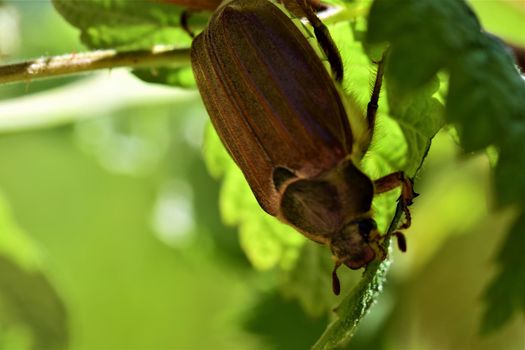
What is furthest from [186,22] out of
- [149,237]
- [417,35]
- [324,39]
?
[149,237]

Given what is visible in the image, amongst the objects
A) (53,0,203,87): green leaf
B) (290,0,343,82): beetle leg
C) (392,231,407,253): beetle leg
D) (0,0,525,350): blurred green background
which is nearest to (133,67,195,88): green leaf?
(53,0,203,87): green leaf

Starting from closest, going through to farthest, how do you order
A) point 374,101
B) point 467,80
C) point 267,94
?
point 467,80 < point 267,94 < point 374,101

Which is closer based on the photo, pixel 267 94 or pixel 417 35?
pixel 417 35

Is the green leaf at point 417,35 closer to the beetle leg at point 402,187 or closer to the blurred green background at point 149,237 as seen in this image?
the beetle leg at point 402,187

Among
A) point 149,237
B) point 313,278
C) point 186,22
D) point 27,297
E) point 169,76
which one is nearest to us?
point 186,22

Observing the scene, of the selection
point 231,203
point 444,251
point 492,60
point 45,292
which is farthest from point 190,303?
point 492,60

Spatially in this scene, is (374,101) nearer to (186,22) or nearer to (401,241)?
(401,241)

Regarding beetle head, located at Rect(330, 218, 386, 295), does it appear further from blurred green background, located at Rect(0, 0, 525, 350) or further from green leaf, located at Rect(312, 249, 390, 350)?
blurred green background, located at Rect(0, 0, 525, 350)
